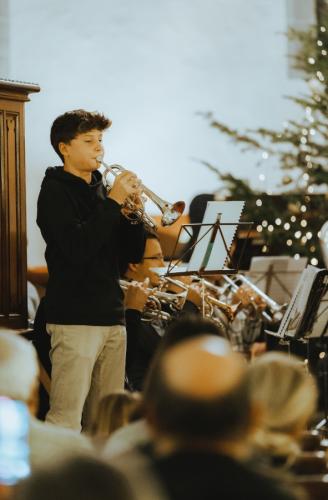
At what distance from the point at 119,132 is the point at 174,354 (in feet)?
23.6

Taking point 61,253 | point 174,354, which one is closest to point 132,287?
point 61,253

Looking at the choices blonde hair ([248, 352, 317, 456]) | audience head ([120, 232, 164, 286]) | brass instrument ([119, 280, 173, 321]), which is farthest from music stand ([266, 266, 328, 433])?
blonde hair ([248, 352, 317, 456])

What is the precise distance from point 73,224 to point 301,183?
17.0ft

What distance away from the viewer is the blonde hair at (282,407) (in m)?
2.10

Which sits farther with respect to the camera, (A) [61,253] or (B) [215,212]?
(B) [215,212]

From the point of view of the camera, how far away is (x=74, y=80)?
816 cm

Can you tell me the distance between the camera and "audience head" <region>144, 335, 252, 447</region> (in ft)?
5.00

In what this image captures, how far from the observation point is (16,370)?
2158 millimetres

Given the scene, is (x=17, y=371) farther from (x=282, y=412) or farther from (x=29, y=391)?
(x=282, y=412)

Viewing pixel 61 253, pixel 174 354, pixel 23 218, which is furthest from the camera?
pixel 23 218

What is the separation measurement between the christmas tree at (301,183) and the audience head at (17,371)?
5.77 metres

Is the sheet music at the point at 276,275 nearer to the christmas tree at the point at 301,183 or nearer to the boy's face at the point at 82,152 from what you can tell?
the christmas tree at the point at 301,183

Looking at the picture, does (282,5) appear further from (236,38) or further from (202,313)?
(202,313)

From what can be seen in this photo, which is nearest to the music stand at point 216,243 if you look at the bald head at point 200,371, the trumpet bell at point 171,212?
the trumpet bell at point 171,212
